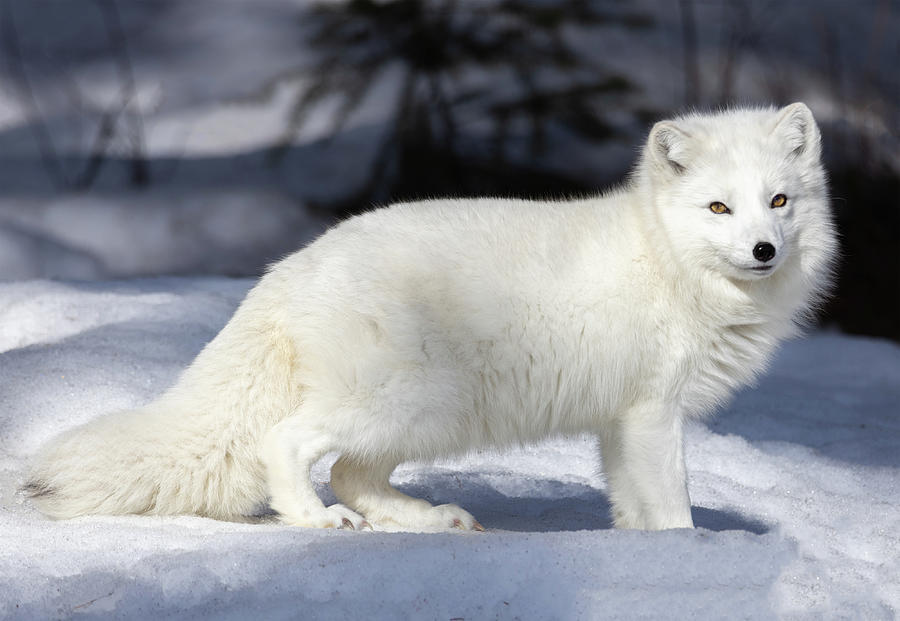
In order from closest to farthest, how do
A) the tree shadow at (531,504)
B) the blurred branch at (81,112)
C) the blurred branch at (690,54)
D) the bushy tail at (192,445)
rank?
the bushy tail at (192,445)
the tree shadow at (531,504)
the blurred branch at (81,112)
the blurred branch at (690,54)

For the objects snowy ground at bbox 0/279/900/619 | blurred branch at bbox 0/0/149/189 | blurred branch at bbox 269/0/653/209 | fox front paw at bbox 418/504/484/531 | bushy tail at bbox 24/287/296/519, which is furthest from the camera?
blurred branch at bbox 269/0/653/209

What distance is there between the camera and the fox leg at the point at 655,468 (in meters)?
2.36

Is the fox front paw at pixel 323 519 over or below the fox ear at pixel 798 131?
below

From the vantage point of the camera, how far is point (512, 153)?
6.62 meters

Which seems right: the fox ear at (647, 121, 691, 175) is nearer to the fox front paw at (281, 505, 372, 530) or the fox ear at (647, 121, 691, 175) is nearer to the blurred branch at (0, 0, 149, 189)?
the fox front paw at (281, 505, 372, 530)

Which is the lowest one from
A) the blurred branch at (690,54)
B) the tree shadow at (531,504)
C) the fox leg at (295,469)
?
the tree shadow at (531,504)

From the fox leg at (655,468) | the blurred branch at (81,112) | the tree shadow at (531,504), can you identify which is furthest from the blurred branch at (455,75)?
the fox leg at (655,468)

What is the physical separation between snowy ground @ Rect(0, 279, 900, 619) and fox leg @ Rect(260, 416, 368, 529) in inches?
3.3

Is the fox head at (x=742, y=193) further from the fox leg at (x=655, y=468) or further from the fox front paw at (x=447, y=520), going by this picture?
the fox front paw at (x=447, y=520)

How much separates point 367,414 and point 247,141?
4779 mm

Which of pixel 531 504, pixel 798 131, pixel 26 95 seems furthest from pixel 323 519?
pixel 26 95

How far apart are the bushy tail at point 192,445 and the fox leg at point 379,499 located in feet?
0.81

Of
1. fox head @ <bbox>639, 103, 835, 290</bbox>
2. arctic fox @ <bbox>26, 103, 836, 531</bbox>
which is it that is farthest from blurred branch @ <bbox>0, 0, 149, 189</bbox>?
fox head @ <bbox>639, 103, 835, 290</bbox>

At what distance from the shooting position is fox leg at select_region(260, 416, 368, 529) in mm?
2254
